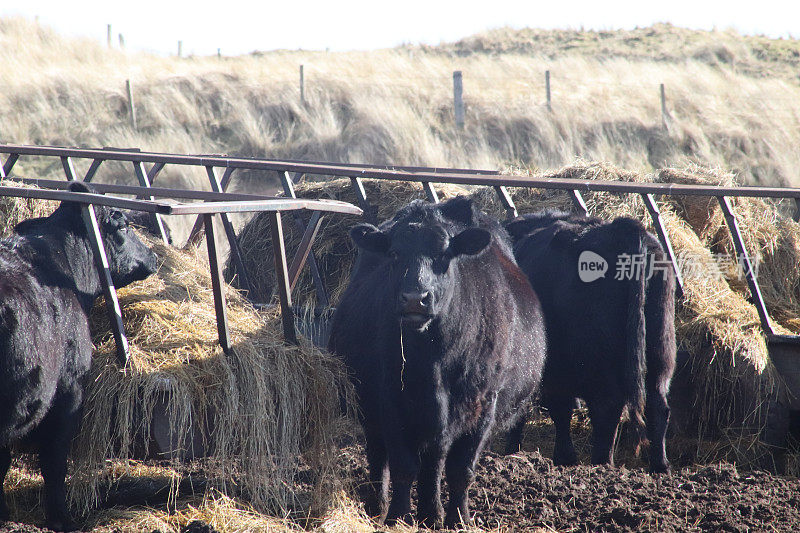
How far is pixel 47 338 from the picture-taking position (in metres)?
4.40

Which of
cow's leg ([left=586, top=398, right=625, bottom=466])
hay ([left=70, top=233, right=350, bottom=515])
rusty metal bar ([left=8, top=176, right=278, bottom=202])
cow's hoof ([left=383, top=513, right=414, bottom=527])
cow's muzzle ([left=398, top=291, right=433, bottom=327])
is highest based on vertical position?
rusty metal bar ([left=8, top=176, right=278, bottom=202])

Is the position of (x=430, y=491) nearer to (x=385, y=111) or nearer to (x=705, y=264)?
(x=705, y=264)

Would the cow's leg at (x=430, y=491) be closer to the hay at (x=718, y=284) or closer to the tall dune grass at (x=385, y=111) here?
the hay at (x=718, y=284)

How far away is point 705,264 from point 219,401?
4909 millimetres

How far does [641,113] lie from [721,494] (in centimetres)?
2053

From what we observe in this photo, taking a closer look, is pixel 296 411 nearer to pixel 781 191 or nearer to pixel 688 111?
pixel 781 191

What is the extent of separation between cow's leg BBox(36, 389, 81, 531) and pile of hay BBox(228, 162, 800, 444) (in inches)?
144

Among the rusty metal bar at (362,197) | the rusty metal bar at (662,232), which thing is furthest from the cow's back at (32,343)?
the rusty metal bar at (662,232)

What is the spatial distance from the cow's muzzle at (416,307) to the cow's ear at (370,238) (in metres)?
0.58

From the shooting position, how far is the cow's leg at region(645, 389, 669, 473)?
608cm

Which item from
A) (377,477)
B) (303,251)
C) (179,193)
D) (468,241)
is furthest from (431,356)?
(179,193)

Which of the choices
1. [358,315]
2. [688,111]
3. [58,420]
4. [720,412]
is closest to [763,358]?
[720,412]

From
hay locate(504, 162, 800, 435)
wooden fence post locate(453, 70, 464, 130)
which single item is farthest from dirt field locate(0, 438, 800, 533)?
wooden fence post locate(453, 70, 464, 130)

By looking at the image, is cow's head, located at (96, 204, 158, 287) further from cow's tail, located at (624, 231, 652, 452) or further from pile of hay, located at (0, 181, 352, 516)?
cow's tail, located at (624, 231, 652, 452)
